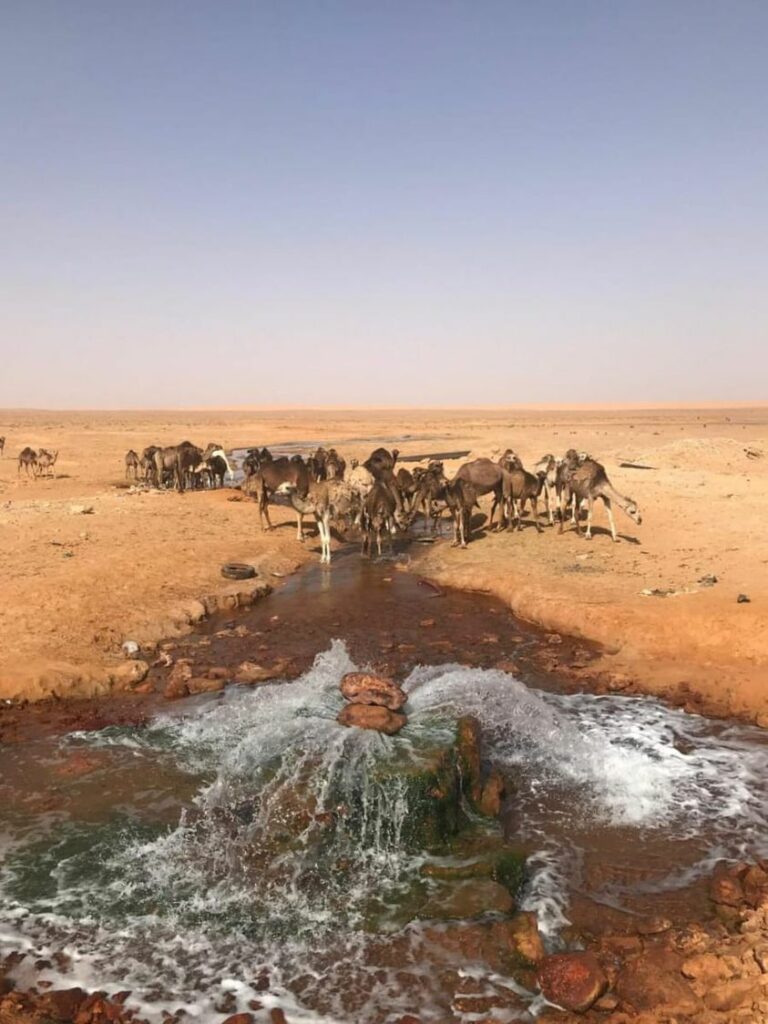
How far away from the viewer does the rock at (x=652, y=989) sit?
5.00 metres

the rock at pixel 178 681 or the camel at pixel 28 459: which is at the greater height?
the camel at pixel 28 459

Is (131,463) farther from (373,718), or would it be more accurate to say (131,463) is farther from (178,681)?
(373,718)

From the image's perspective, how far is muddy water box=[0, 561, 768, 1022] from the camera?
5516 millimetres

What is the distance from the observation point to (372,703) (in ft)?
27.3

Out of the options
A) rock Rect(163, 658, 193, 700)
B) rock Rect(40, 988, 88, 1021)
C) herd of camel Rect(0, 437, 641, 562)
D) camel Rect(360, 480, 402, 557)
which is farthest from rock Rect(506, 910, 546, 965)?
camel Rect(360, 480, 402, 557)

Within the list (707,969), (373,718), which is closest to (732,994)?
(707,969)

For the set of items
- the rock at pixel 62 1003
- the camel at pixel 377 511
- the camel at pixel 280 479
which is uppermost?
the camel at pixel 280 479

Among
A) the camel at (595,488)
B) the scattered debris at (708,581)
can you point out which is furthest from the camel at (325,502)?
the scattered debris at (708,581)

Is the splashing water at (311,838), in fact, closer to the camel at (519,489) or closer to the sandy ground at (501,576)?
the sandy ground at (501,576)

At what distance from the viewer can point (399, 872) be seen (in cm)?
654

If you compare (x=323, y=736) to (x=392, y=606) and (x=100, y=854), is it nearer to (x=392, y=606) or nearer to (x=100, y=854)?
(x=100, y=854)

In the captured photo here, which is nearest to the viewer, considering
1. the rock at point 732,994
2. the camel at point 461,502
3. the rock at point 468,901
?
the rock at point 732,994

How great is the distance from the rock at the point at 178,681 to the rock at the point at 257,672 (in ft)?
2.52

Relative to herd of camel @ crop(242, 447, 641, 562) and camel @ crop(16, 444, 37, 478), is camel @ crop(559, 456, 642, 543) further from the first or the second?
camel @ crop(16, 444, 37, 478)
